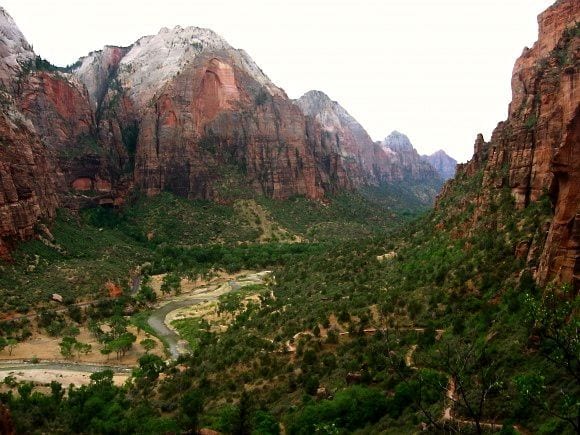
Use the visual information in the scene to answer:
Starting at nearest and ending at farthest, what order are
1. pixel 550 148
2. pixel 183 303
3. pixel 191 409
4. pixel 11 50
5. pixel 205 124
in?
pixel 191 409 → pixel 550 148 → pixel 183 303 → pixel 11 50 → pixel 205 124

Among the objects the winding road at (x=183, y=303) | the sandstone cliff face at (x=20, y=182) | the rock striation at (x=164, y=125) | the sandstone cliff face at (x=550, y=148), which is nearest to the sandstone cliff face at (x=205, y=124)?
the rock striation at (x=164, y=125)

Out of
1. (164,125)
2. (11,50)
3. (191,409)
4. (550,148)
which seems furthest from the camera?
(164,125)

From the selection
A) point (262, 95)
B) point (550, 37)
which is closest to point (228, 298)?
point (550, 37)

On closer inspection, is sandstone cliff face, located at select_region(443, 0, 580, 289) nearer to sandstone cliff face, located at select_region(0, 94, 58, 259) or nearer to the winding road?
the winding road

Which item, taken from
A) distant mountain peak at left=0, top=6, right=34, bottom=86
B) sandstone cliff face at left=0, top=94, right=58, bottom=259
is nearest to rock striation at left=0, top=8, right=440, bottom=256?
distant mountain peak at left=0, top=6, right=34, bottom=86

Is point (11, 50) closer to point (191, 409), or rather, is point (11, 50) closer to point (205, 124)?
point (205, 124)

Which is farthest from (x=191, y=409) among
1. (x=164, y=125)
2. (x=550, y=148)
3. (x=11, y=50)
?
(x=164, y=125)

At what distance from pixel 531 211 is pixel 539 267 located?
27.8 ft

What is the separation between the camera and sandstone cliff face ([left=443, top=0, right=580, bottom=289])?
24594 mm

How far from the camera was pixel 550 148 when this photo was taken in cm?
3425

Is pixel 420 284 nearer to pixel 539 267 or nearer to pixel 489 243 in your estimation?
pixel 489 243

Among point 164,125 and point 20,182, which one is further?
point 164,125

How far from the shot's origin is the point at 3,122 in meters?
85.2

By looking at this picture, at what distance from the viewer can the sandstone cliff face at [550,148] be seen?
24.6 metres
